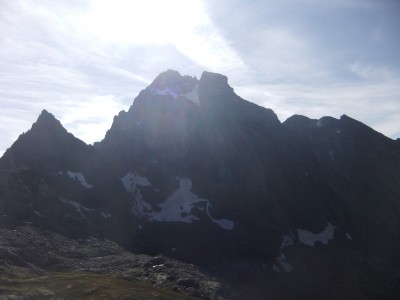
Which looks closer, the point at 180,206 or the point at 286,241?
the point at 286,241

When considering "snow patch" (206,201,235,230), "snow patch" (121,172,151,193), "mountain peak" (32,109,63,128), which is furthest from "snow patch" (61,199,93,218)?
"snow patch" (206,201,235,230)

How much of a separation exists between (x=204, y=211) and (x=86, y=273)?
255 ft

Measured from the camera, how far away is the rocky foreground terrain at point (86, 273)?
7956cm

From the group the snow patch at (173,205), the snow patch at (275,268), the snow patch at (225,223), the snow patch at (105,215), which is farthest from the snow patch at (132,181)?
the snow patch at (275,268)

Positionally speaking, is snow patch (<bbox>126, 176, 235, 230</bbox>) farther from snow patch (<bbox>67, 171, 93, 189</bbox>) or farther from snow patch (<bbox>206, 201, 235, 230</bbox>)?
snow patch (<bbox>67, 171, 93, 189</bbox>)

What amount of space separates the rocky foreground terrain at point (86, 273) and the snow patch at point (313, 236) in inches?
2255

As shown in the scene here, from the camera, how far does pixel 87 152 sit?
179 metres

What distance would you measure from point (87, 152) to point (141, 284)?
307 ft

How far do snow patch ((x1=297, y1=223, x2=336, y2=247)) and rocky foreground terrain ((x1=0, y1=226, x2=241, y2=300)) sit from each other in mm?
57276

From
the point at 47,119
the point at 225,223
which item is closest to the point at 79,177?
the point at 47,119

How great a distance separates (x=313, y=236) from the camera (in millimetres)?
171000

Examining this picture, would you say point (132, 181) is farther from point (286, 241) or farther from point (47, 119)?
point (286, 241)

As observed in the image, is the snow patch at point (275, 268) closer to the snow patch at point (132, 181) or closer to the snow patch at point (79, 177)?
the snow patch at point (132, 181)

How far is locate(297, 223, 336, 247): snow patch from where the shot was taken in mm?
166750
